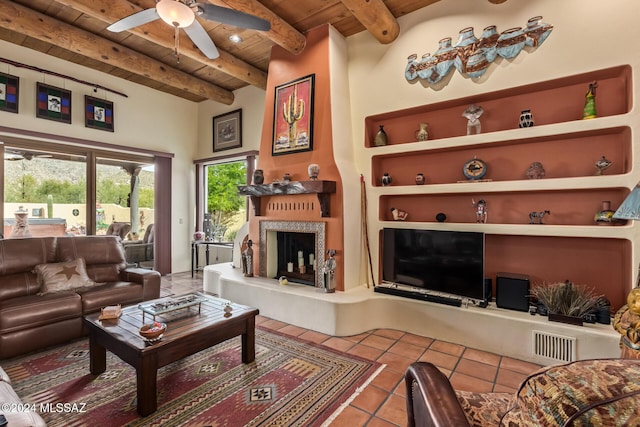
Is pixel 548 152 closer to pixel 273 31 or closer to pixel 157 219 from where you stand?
pixel 273 31

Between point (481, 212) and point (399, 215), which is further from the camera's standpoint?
point (399, 215)

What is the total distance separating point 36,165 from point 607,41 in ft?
22.8

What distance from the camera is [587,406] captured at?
1.98 ft

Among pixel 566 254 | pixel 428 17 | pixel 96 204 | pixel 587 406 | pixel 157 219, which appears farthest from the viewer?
pixel 157 219

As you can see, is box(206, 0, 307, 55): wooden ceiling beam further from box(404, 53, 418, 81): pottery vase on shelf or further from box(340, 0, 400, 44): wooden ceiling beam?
box(404, 53, 418, 81): pottery vase on shelf

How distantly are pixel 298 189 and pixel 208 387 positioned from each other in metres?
2.20

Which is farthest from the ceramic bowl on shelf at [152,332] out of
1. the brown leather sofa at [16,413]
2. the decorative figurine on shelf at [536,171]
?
the decorative figurine on shelf at [536,171]

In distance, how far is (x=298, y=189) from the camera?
3.66 metres

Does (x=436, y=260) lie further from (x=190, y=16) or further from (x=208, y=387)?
(x=190, y=16)

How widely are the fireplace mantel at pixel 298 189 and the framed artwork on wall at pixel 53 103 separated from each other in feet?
9.97

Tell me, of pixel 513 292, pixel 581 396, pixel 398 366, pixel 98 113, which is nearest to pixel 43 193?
pixel 98 113

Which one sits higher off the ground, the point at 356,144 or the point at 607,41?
the point at 607,41

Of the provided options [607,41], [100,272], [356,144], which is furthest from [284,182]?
A: [607,41]

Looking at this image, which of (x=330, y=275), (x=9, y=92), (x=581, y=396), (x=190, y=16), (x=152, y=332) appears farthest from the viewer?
(x=9, y=92)
